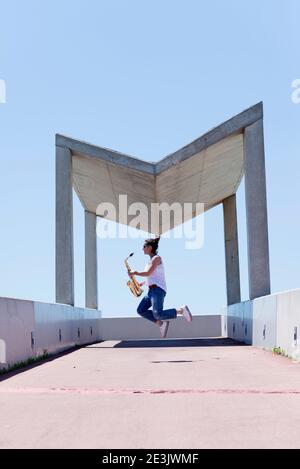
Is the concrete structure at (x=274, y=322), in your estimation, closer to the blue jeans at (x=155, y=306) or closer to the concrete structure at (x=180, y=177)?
the concrete structure at (x=180, y=177)

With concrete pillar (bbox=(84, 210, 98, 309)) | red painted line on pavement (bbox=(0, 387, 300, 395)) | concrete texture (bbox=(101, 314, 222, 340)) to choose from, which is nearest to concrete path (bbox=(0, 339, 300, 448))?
red painted line on pavement (bbox=(0, 387, 300, 395))

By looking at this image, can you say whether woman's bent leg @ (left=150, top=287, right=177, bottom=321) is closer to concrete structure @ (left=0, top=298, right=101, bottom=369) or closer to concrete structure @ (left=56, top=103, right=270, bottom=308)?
concrete structure @ (left=0, top=298, right=101, bottom=369)

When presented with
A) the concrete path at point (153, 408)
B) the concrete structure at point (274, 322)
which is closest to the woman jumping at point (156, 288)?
the concrete structure at point (274, 322)

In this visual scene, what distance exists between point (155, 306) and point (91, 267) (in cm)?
1643

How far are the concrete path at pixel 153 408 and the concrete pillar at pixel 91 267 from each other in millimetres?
19307

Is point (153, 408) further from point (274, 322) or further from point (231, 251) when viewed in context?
point (231, 251)

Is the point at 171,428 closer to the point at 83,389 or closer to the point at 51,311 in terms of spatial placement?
the point at 83,389

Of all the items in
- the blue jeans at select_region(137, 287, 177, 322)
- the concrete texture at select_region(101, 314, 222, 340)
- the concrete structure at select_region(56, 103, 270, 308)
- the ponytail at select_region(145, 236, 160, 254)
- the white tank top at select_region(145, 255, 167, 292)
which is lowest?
the concrete texture at select_region(101, 314, 222, 340)

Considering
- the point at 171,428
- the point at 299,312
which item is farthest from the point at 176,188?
the point at 171,428

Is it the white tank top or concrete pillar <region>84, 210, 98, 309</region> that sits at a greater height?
concrete pillar <region>84, 210, 98, 309</region>

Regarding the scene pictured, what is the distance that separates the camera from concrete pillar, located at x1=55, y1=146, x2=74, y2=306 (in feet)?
63.4

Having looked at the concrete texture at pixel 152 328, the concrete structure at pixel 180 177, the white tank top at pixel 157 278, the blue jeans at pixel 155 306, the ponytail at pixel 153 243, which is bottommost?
the concrete texture at pixel 152 328

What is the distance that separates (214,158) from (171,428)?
645 inches

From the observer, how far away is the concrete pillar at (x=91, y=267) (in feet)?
93.5
